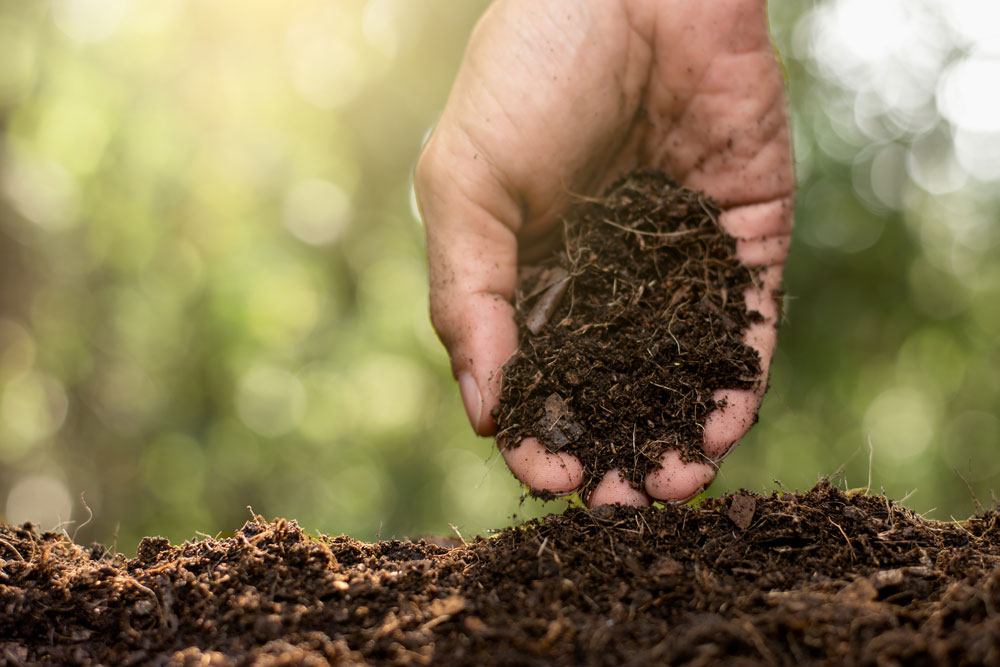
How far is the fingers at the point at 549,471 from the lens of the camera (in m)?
2.15

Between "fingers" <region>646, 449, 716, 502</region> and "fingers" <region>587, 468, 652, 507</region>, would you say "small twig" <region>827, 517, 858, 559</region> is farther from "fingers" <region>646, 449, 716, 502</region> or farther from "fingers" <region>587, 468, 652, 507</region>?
"fingers" <region>587, 468, 652, 507</region>

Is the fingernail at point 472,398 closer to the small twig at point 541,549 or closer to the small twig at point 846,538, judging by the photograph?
the small twig at point 541,549

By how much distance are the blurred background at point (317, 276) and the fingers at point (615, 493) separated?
5581mm

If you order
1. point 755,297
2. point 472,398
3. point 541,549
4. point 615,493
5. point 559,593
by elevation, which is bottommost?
point 559,593

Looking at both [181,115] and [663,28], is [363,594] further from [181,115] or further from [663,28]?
[181,115]

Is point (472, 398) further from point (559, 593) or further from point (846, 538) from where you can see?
→ point (846, 538)

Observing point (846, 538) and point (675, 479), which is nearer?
point (846, 538)

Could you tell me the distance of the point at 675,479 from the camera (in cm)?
212

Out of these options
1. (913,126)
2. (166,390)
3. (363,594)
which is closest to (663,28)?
(363,594)

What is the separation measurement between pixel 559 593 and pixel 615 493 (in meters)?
0.61

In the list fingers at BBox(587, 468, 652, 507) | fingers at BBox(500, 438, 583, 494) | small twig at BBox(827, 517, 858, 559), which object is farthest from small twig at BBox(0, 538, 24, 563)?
small twig at BBox(827, 517, 858, 559)

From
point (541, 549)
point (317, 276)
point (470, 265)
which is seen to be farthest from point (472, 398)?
point (317, 276)

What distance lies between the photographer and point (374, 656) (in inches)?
54.7

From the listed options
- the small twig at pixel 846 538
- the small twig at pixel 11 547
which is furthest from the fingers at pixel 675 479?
the small twig at pixel 11 547
